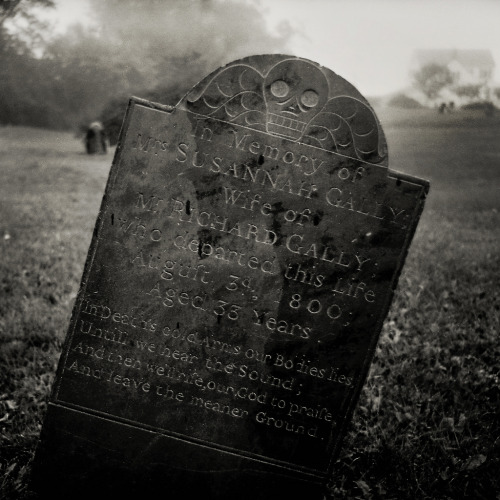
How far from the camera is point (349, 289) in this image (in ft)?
6.73

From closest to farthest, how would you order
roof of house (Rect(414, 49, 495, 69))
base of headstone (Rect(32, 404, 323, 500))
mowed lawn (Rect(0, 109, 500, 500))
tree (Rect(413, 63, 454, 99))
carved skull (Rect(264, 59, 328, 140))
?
carved skull (Rect(264, 59, 328, 140)) → base of headstone (Rect(32, 404, 323, 500)) → mowed lawn (Rect(0, 109, 500, 500)) → roof of house (Rect(414, 49, 495, 69)) → tree (Rect(413, 63, 454, 99))

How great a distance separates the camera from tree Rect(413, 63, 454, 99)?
6410mm

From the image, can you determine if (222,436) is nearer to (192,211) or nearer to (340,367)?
(340,367)

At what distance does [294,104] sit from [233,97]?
0.97 feet

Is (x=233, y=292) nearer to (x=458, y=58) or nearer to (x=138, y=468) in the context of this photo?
(x=138, y=468)

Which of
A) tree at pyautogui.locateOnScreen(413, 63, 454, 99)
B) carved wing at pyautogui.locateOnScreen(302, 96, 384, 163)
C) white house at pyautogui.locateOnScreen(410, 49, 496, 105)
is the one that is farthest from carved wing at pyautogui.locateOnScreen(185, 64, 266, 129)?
tree at pyautogui.locateOnScreen(413, 63, 454, 99)

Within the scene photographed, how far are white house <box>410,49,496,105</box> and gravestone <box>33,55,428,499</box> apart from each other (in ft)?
17.2

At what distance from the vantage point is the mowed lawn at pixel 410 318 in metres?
2.49

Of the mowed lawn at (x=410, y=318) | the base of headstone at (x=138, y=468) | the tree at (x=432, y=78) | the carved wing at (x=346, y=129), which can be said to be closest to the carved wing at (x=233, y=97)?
the carved wing at (x=346, y=129)

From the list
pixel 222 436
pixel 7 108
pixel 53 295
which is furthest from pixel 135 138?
pixel 7 108

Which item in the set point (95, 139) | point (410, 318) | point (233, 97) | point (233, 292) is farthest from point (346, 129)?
point (95, 139)

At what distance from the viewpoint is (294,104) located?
6.27 ft

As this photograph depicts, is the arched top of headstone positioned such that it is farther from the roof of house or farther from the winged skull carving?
the roof of house

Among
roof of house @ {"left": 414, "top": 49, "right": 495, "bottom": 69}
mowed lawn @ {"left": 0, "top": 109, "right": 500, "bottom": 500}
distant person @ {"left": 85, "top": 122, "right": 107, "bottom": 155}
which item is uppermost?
roof of house @ {"left": 414, "top": 49, "right": 495, "bottom": 69}
